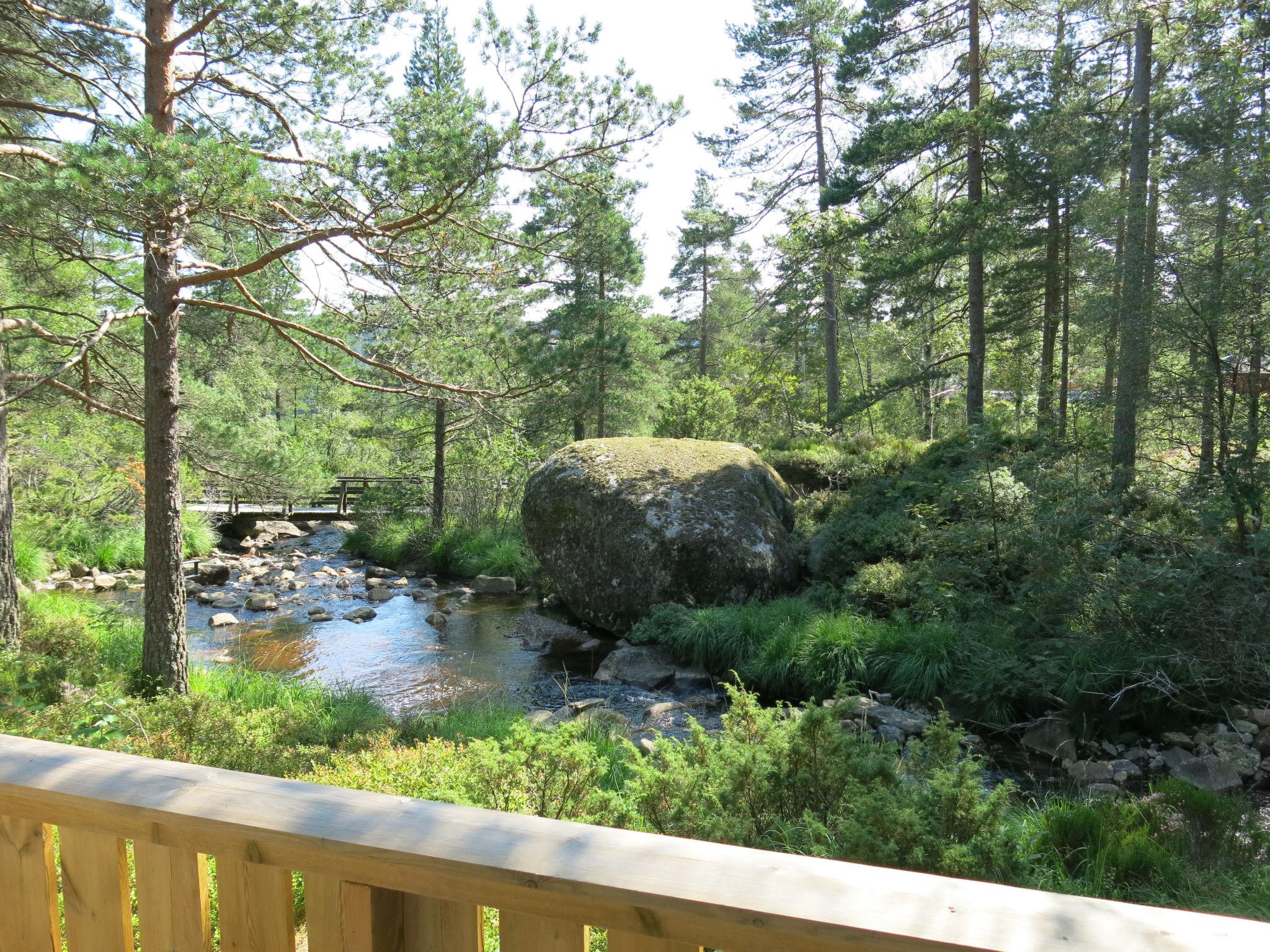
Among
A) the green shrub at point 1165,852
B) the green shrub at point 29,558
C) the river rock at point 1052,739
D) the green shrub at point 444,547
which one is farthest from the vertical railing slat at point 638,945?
the green shrub at point 29,558

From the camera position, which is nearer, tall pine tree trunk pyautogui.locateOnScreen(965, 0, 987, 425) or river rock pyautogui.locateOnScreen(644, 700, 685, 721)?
river rock pyautogui.locateOnScreen(644, 700, 685, 721)

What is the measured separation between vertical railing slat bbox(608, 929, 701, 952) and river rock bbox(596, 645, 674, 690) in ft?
22.9

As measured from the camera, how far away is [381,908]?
123cm

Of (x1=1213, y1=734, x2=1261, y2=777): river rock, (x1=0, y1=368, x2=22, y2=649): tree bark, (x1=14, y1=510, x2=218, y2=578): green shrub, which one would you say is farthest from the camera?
(x1=14, y1=510, x2=218, y2=578): green shrub

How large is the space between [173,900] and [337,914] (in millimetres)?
372

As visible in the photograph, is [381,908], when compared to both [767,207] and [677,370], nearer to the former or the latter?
[767,207]

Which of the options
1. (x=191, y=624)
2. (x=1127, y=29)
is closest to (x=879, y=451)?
(x=1127, y=29)

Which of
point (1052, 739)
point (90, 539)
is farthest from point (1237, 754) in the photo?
point (90, 539)

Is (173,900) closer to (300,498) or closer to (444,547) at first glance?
(444,547)

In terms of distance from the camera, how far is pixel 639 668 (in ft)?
27.3

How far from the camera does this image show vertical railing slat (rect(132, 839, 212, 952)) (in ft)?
4.45

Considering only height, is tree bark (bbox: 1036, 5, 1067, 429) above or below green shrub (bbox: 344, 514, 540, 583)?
above

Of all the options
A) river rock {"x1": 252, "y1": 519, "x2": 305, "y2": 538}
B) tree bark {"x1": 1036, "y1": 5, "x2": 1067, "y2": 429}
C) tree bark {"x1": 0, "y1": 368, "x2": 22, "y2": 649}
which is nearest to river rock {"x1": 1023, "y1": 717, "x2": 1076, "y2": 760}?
tree bark {"x1": 1036, "y1": 5, "x2": 1067, "y2": 429}

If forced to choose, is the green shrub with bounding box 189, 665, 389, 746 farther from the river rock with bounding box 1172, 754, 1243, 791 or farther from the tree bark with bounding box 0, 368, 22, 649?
the river rock with bounding box 1172, 754, 1243, 791
